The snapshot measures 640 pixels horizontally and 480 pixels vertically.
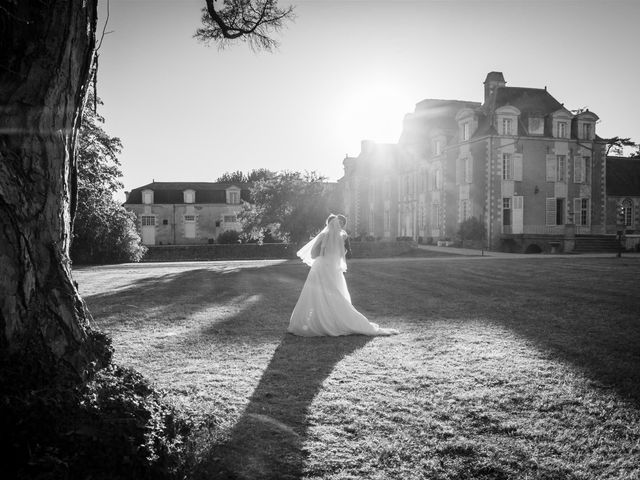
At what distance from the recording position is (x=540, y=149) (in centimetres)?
3366

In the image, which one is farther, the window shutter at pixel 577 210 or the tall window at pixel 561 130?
the window shutter at pixel 577 210

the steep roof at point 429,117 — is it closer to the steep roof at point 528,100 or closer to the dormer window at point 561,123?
the steep roof at point 528,100

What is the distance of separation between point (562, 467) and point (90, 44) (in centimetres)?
449

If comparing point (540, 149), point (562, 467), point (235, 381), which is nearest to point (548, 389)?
point (562, 467)

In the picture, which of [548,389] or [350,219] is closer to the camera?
[548,389]

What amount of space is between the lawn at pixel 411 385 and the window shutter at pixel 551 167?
1041 inches

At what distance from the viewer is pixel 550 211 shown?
3431 centimetres

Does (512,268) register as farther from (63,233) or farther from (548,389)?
(63,233)

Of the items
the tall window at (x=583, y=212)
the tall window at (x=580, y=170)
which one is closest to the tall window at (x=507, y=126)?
the tall window at (x=580, y=170)

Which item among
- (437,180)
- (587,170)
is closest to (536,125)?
(587,170)

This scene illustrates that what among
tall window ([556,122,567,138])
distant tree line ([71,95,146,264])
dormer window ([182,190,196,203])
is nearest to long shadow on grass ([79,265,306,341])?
distant tree line ([71,95,146,264])

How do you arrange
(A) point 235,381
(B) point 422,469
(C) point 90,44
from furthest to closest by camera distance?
(A) point 235,381, (C) point 90,44, (B) point 422,469

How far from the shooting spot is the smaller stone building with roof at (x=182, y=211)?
5297 centimetres

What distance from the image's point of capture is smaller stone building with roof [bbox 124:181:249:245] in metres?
53.0
